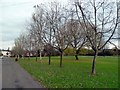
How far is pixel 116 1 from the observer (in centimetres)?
2278

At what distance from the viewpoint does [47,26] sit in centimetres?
4128

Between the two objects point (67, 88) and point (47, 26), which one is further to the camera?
point (47, 26)

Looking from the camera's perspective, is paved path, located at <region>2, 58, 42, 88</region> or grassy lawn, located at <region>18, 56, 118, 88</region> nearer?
grassy lawn, located at <region>18, 56, 118, 88</region>

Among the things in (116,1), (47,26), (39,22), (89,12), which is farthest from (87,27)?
(39,22)

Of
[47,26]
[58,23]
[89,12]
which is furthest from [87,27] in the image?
[47,26]

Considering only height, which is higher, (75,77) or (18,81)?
(75,77)

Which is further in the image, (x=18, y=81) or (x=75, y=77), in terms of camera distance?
(x=75, y=77)

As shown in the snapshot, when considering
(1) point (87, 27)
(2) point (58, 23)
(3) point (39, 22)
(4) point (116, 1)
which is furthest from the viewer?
(3) point (39, 22)

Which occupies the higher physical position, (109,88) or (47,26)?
(47,26)

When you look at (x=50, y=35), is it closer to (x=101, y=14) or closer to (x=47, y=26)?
(x=47, y=26)

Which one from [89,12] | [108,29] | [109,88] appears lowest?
[109,88]

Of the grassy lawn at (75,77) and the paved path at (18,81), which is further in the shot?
the paved path at (18,81)

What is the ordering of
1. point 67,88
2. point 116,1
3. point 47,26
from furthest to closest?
point 47,26 < point 116,1 < point 67,88

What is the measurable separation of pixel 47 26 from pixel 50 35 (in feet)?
4.95
